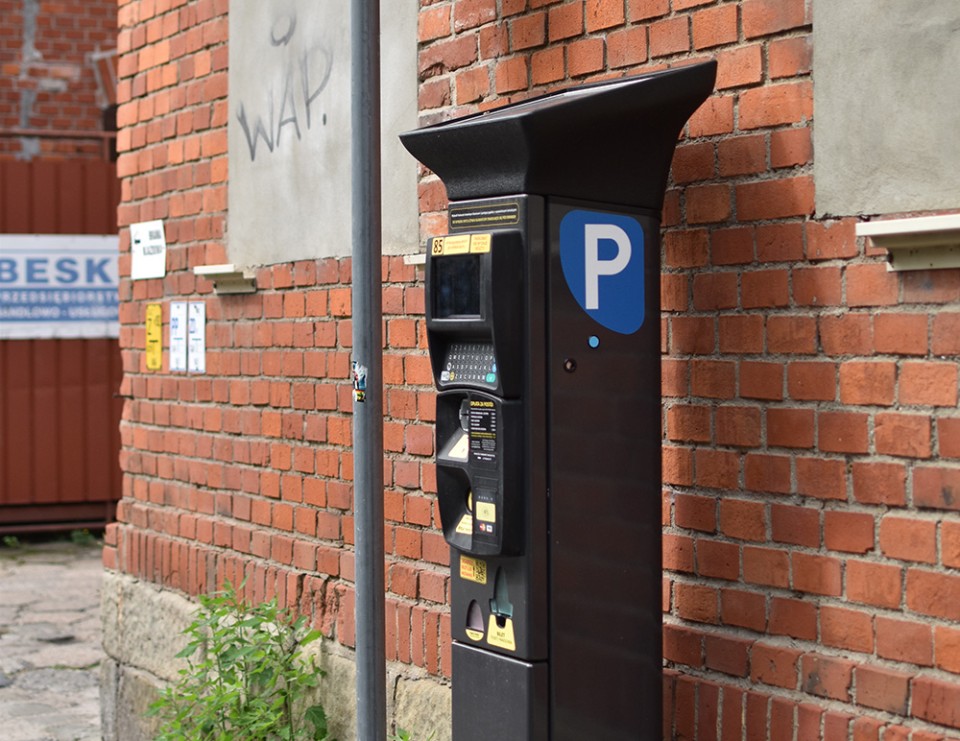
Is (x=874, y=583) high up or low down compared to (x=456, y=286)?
down

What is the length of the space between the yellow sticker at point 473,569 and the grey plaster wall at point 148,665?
4.03 ft

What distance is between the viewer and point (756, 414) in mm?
3217

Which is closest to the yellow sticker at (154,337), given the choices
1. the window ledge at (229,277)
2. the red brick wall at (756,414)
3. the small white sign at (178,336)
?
the small white sign at (178,336)

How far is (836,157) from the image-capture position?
3.03m

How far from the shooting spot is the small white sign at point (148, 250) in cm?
580


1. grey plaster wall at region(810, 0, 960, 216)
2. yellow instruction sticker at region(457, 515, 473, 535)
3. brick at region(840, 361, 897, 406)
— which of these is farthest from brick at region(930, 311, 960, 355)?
yellow instruction sticker at region(457, 515, 473, 535)

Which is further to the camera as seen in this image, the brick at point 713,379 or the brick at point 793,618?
the brick at point 713,379

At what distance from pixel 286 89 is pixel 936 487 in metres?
2.93

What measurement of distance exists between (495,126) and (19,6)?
10182 millimetres

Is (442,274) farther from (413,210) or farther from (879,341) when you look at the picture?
(413,210)

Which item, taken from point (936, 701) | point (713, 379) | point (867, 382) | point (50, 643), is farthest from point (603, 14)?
point (50, 643)

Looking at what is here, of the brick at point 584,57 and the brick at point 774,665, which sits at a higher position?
the brick at point 584,57

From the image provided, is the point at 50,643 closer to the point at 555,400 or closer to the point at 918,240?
the point at 555,400

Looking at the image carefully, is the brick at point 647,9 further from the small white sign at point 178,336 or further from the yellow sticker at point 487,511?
the small white sign at point 178,336
